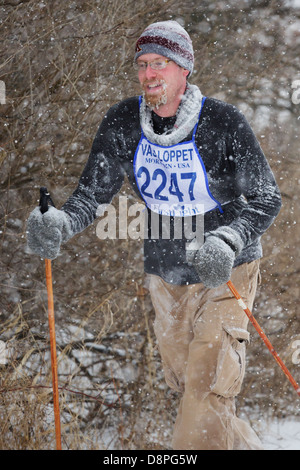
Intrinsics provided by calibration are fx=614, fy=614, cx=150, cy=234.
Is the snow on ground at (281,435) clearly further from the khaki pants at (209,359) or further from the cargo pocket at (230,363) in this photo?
the cargo pocket at (230,363)

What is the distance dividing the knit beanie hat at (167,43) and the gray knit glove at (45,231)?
0.84 meters

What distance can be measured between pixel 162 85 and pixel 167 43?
19cm

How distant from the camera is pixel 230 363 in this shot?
2.66 metres

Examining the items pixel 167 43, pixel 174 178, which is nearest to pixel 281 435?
pixel 174 178

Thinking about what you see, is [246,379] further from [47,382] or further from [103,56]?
[103,56]

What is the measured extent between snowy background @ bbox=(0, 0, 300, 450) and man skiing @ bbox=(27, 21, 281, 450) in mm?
1246

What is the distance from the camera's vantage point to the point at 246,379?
4980 millimetres

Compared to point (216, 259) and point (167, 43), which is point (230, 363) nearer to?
point (216, 259)

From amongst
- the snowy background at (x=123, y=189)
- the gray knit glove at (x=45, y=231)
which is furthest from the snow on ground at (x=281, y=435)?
the gray knit glove at (x=45, y=231)

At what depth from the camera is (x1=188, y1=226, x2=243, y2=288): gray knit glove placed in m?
2.46

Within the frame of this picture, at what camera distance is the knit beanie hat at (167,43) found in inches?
108

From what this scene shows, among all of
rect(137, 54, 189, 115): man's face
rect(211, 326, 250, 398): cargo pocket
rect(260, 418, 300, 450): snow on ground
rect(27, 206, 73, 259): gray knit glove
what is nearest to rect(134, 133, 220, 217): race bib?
rect(137, 54, 189, 115): man's face

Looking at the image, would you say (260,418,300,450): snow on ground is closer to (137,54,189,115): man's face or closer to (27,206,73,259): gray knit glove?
(27,206,73,259): gray knit glove
